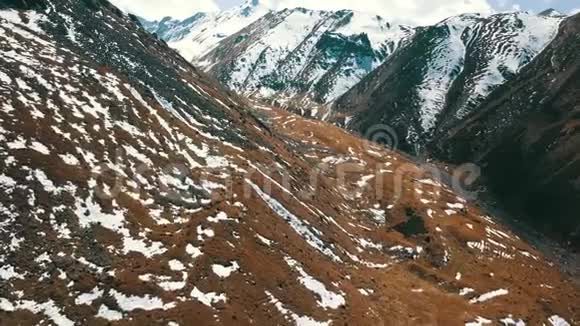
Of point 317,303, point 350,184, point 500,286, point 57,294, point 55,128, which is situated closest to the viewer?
point 57,294

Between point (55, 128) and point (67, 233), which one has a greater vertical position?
point (55, 128)

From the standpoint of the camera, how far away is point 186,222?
77.6 m

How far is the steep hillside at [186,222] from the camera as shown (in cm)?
6262

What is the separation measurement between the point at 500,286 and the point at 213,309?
2289 inches

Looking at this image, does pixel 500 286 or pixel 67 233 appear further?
pixel 500 286

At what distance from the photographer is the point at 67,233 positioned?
65.4 metres

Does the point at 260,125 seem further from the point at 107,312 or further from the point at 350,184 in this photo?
the point at 107,312

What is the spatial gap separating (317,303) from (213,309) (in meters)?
14.9

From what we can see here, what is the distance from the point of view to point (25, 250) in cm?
6047

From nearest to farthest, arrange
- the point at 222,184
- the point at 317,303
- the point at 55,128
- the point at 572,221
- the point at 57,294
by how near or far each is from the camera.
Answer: the point at 57,294 → the point at 317,303 → the point at 55,128 → the point at 222,184 → the point at 572,221

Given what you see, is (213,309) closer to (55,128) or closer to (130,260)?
(130,260)

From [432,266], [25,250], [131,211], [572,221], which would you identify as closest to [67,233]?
[25,250]

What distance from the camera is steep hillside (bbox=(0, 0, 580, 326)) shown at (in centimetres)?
6262

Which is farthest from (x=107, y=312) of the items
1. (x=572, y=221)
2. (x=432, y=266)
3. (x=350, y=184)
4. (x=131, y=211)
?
(x=572, y=221)
